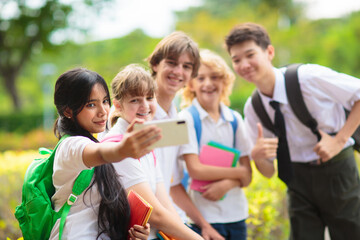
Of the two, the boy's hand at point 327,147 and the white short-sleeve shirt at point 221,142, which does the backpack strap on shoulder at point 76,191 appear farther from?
the boy's hand at point 327,147

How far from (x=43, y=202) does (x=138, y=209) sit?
461 mm

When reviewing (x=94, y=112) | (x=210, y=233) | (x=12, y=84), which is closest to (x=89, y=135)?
(x=94, y=112)

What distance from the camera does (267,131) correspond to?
3211 mm

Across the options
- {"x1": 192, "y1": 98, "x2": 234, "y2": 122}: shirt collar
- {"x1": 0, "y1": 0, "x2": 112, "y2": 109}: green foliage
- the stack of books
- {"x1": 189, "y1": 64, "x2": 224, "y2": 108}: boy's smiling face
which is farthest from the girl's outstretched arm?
{"x1": 0, "y1": 0, "x2": 112, "y2": 109}: green foliage

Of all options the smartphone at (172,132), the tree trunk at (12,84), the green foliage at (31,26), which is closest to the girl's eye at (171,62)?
the smartphone at (172,132)

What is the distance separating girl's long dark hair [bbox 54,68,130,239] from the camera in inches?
74.1

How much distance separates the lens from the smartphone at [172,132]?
4.95 feet

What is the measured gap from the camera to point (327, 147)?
2.81m

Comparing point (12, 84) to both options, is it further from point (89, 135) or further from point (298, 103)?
point (89, 135)

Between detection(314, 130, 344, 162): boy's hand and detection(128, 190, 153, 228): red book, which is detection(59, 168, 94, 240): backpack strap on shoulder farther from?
detection(314, 130, 344, 162): boy's hand

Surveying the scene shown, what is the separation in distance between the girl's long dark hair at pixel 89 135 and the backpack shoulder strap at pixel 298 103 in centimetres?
163

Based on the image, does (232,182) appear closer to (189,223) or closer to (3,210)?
(189,223)

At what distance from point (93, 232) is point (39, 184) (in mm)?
359

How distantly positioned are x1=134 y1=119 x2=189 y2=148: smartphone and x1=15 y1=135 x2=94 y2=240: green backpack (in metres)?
0.53
